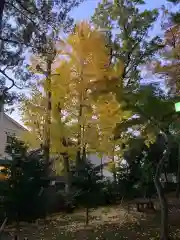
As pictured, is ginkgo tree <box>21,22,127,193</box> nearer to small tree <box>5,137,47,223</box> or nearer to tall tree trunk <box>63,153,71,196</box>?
tall tree trunk <box>63,153,71,196</box>

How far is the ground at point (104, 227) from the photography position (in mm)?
9953

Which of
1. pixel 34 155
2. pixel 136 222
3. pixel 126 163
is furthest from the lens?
pixel 126 163

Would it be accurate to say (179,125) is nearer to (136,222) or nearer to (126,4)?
(136,222)

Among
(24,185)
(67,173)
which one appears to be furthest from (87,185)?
(24,185)

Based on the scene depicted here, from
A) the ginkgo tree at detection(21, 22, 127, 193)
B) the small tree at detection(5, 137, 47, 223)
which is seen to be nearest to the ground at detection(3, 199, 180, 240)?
the small tree at detection(5, 137, 47, 223)

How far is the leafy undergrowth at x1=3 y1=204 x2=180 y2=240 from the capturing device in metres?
9.95

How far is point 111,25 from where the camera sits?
18688 mm

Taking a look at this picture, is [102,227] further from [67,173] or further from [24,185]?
[67,173]

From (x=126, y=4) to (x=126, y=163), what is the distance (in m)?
8.72

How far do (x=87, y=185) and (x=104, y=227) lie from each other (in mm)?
1872

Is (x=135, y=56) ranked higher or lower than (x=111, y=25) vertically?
lower

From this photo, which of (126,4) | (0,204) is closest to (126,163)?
(0,204)

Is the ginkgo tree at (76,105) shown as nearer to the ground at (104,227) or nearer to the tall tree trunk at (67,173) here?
the tall tree trunk at (67,173)

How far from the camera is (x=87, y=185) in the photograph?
12.5m
